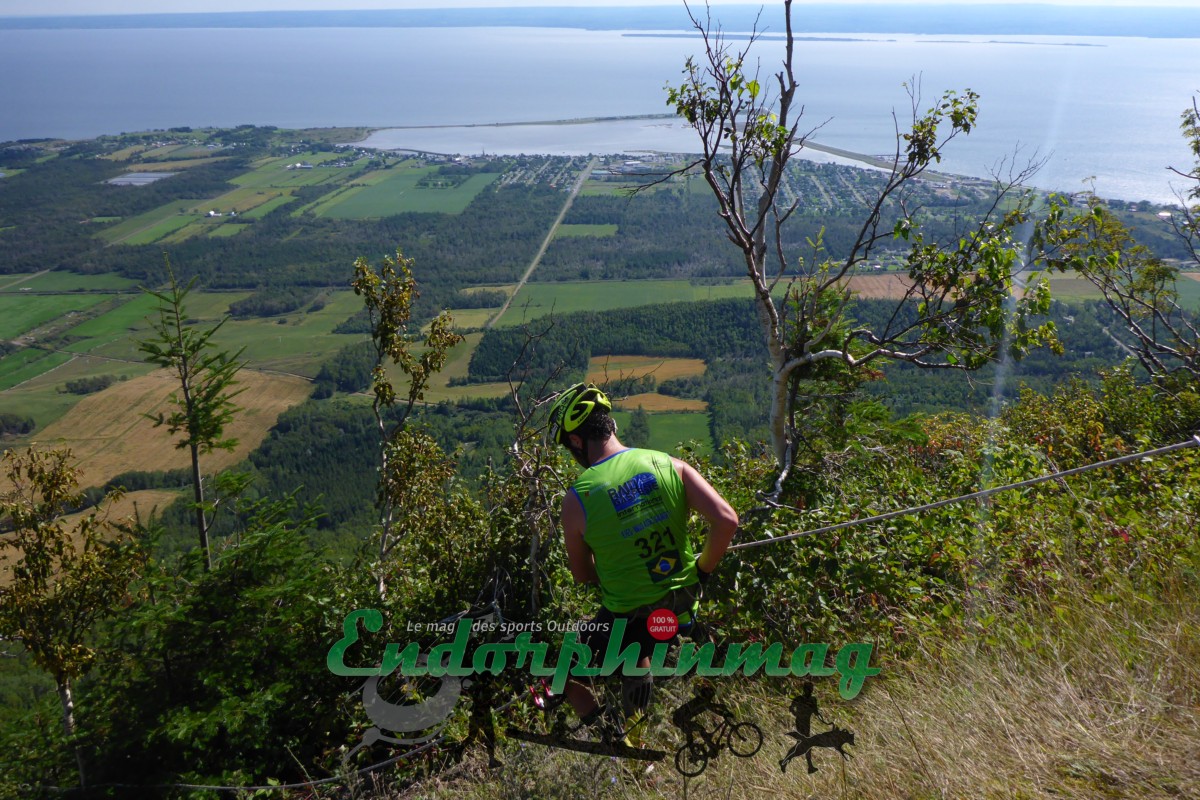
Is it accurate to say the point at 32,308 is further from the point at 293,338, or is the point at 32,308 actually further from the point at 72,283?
the point at 293,338

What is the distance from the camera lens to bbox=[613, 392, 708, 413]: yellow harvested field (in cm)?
2666

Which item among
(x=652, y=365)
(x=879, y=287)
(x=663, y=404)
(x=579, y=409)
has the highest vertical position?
(x=579, y=409)

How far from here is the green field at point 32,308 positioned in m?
44.3

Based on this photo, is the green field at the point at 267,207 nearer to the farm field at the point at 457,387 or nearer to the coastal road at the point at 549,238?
the coastal road at the point at 549,238

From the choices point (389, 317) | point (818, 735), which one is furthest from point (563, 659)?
point (389, 317)

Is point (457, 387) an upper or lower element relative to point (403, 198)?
lower

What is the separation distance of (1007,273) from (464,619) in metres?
4.17

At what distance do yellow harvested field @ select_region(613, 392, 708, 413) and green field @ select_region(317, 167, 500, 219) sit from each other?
135 ft

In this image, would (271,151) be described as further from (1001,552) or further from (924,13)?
(924,13)

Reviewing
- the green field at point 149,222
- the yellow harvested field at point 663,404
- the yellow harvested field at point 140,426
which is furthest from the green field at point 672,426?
the green field at point 149,222

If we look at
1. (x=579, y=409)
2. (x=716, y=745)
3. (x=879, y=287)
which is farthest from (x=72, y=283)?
(x=716, y=745)

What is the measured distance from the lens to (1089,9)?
12175 cm

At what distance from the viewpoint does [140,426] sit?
3003 centimetres

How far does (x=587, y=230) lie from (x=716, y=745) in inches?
2392
